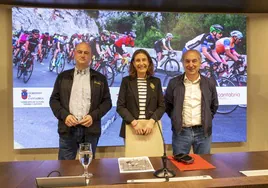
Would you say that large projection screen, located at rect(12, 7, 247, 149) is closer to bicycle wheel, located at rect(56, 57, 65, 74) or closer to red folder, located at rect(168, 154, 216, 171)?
bicycle wheel, located at rect(56, 57, 65, 74)

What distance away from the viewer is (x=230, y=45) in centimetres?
350

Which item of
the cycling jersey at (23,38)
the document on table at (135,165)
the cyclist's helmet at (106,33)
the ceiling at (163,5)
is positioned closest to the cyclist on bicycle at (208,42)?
the ceiling at (163,5)

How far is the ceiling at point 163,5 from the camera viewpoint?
9.45ft

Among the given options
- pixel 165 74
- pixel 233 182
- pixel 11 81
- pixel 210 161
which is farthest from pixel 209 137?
pixel 11 81

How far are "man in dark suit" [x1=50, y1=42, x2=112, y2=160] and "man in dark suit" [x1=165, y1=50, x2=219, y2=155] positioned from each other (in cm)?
70

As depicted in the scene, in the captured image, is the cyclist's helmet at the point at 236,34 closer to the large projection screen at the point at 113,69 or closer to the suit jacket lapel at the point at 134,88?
the large projection screen at the point at 113,69

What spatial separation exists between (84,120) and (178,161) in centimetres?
106

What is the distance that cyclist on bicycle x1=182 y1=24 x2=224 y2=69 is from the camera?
346 cm

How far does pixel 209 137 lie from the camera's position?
2635mm

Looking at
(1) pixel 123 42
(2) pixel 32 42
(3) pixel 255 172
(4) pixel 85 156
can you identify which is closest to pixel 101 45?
(1) pixel 123 42

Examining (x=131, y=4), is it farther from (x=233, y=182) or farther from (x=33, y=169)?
(x=233, y=182)

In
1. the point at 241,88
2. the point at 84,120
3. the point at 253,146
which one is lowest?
the point at 253,146

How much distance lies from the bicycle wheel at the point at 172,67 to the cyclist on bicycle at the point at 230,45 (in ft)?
1.82

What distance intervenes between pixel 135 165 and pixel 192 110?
3.47ft
